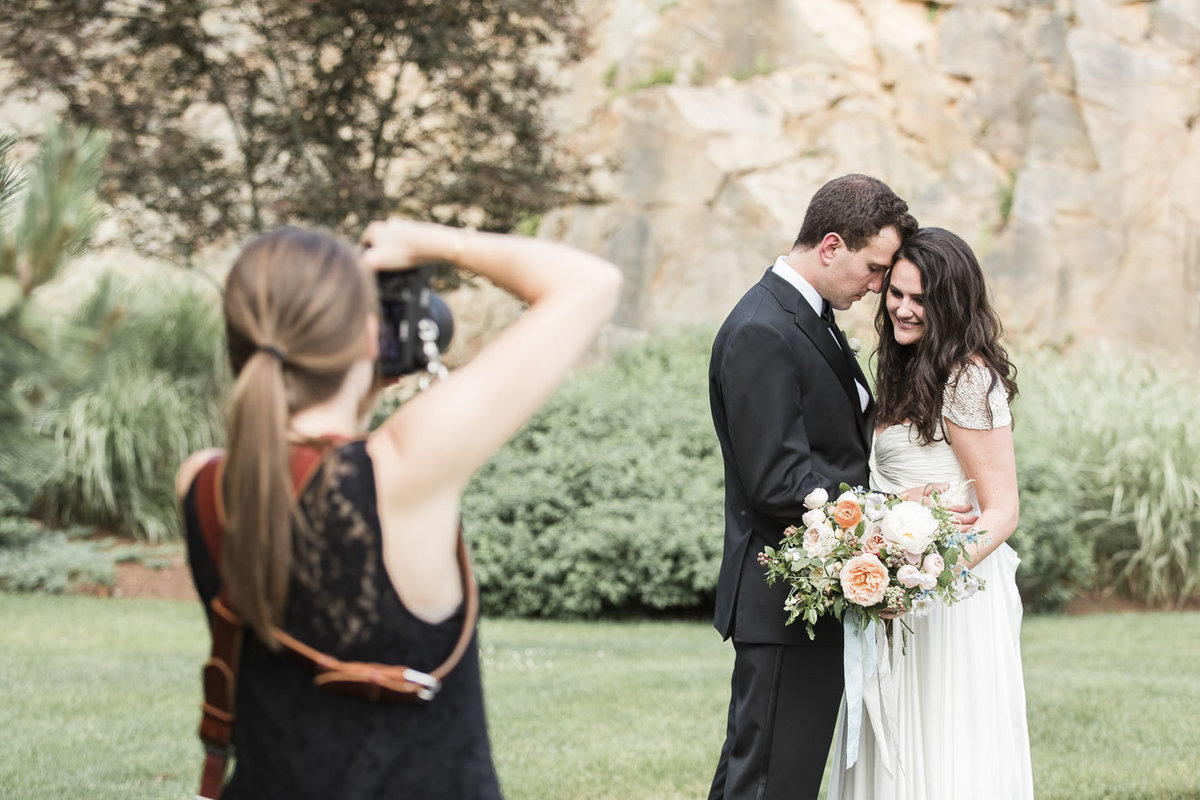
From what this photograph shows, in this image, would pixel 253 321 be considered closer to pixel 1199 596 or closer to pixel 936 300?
pixel 936 300

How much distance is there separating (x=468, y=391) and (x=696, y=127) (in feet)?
60.8

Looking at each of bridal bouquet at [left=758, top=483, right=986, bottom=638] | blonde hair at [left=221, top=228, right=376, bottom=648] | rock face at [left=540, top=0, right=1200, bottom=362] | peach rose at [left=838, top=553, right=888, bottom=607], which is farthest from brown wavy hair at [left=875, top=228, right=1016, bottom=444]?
rock face at [left=540, top=0, right=1200, bottom=362]

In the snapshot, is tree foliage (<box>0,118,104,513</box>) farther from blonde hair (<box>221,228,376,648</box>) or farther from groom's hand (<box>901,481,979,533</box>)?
groom's hand (<box>901,481,979,533</box>)

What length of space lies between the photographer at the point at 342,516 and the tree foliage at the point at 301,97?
11.3 metres

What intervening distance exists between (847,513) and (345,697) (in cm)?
198

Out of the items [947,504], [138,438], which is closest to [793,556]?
[947,504]

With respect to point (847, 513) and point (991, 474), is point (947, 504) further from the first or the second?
point (847, 513)

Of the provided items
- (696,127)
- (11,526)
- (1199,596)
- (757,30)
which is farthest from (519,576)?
(757,30)

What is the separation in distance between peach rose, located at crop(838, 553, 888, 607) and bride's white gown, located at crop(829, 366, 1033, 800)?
61 centimetres

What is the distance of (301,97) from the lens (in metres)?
13.9

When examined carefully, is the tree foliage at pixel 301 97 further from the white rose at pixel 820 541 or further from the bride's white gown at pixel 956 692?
the white rose at pixel 820 541

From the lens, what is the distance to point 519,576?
10.6m

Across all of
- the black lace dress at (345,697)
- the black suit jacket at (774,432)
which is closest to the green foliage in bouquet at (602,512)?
the black suit jacket at (774,432)

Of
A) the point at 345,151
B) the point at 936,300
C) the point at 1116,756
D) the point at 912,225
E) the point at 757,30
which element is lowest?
the point at 1116,756
